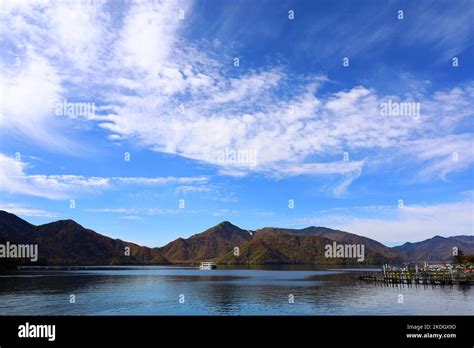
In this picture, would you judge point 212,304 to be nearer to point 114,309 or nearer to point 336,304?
point 114,309
